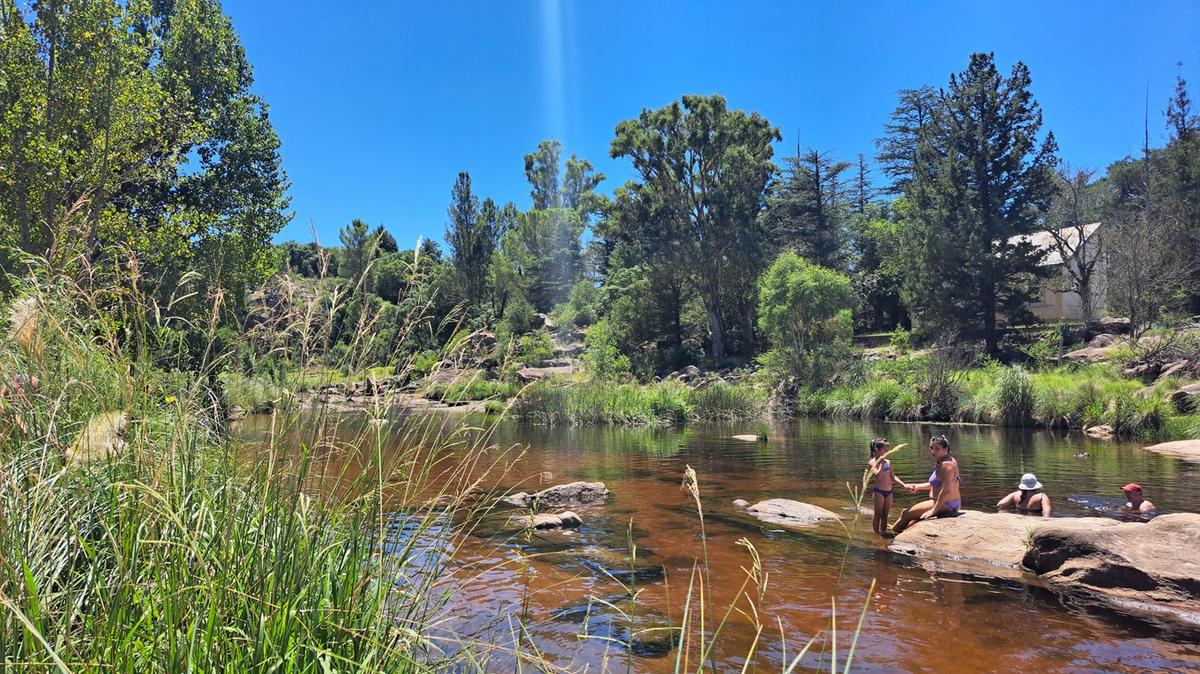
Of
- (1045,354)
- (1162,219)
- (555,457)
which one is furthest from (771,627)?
(1162,219)

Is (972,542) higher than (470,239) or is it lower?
lower

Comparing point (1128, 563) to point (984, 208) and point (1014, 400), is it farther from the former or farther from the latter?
point (984, 208)

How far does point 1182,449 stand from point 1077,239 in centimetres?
3308

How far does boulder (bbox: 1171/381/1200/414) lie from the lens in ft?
55.1

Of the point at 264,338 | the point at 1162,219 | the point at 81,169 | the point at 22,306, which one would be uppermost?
the point at 1162,219

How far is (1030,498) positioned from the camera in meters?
8.99

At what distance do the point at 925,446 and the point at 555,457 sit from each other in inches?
379

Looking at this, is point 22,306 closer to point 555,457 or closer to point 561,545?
point 561,545

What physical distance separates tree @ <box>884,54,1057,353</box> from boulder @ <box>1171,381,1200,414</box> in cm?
1611

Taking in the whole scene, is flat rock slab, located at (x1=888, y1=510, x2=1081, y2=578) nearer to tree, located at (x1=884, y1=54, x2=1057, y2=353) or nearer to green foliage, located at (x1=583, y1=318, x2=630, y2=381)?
green foliage, located at (x1=583, y1=318, x2=630, y2=381)

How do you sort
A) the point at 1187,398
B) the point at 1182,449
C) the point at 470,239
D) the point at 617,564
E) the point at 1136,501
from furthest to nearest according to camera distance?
the point at 470,239 → the point at 1187,398 → the point at 1182,449 → the point at 1136,501 → the point at 617,564

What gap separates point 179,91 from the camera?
21172 mm

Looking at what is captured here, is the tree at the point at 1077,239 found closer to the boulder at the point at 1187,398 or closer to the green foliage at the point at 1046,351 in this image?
the green foliage at the point at 1046,351

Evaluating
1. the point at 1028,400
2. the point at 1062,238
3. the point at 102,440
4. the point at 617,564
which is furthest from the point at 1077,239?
the point at 102,440
